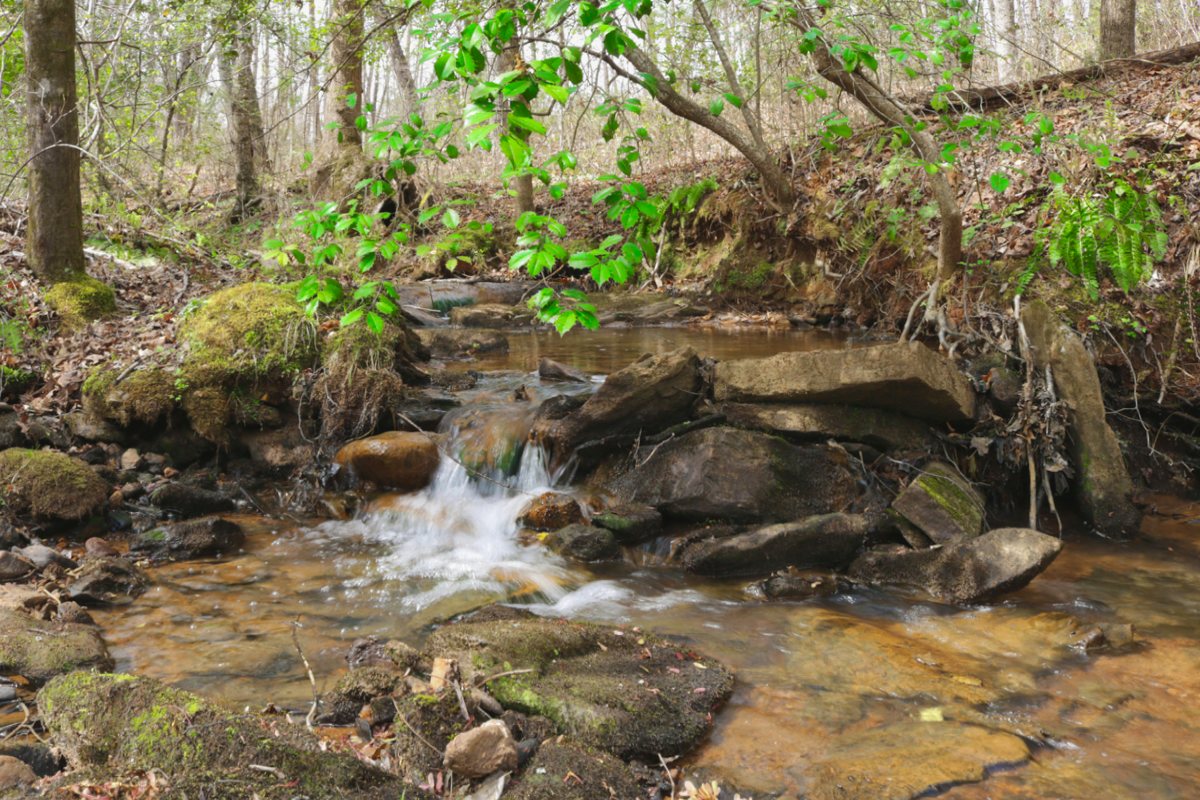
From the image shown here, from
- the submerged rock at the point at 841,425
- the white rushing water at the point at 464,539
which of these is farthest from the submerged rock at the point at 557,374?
the submerged rock at the point at 841,425

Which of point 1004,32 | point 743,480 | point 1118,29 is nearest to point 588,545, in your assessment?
point 743,480

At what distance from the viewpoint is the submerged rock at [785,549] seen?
5375 mm

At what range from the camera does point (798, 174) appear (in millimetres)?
Answer: 13469

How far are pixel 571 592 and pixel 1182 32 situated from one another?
1501 centimetres

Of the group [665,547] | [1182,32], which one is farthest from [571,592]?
[1182,32]

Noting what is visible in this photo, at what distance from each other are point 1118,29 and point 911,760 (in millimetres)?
13247

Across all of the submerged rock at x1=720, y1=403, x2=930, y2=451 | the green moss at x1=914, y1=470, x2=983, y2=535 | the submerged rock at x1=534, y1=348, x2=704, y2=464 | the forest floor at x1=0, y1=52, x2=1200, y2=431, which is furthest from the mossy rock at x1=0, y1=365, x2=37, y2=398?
the green moss at x1=914, y1=470, x2=983, y2=535

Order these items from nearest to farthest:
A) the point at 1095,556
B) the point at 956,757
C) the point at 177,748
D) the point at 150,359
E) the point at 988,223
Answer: the point at 177,748
the point at 956,757
the point at 1095,556
the point at 150,359
the point at 988,223

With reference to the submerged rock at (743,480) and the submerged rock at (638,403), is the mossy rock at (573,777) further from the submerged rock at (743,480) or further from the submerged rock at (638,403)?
the submerged rock at (638,403)

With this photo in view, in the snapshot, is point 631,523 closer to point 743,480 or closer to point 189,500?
point 743,480

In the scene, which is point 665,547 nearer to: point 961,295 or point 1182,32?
point 961,295

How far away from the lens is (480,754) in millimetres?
2809

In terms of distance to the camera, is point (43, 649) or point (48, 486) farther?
point (48, 486)

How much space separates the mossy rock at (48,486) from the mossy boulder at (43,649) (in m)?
1.85
